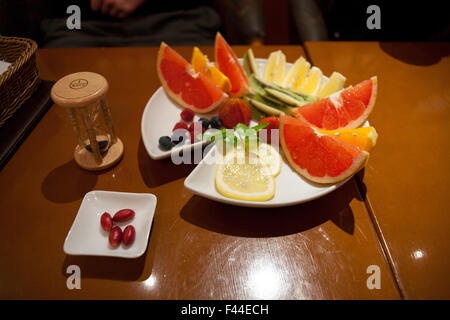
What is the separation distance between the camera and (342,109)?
1172 mm

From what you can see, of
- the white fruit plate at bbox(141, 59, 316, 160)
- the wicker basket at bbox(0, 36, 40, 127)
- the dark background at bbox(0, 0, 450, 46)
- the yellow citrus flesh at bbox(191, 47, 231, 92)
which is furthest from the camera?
the dark background at bbox(0, 0, 450, 46)

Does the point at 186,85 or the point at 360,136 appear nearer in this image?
the point at 360,136

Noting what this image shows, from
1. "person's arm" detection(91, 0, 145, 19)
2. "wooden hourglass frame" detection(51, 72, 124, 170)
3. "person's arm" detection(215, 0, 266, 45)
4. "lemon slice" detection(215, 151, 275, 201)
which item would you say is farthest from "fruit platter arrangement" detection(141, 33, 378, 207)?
"person's arm" detection(91, 0, 145, 19)

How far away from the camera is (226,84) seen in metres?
1.29

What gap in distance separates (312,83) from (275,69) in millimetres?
181

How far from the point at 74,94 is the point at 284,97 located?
0.74m

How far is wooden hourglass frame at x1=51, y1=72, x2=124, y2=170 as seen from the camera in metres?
0.90

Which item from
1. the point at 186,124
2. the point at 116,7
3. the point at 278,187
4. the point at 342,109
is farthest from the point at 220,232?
the point at 116,7

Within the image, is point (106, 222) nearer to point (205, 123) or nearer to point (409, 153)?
point (205, 123)

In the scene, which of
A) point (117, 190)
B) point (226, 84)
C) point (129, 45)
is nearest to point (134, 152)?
point (117, 190)

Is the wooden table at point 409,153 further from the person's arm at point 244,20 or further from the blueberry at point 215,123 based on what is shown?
the blueberry at point 215,123

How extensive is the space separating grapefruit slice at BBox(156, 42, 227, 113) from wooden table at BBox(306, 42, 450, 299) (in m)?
0.64

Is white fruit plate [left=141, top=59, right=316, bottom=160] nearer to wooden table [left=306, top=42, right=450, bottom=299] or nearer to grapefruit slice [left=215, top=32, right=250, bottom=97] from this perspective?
grapefruit slice [left=215, top=32, right=250, bottom=97]

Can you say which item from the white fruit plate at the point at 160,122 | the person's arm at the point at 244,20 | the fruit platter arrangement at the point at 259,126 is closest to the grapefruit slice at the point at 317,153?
the fruit platter arrangement at the point at 259,126
